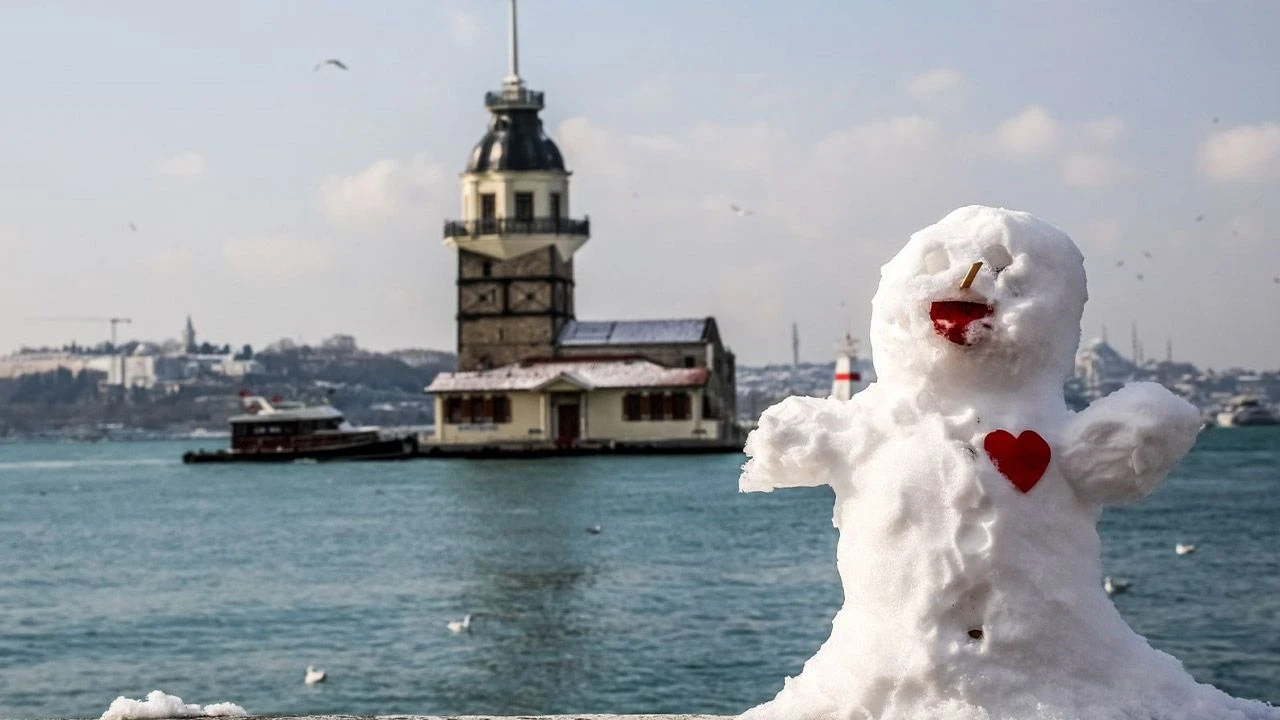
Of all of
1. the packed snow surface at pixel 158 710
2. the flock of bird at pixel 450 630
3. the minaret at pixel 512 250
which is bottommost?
the flock of bird at pixel 450 630

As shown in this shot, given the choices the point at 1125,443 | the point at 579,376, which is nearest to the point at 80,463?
the point at 579,376

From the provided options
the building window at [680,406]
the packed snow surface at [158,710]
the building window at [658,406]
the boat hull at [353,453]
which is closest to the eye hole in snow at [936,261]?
the packed snow surface at [158,710]

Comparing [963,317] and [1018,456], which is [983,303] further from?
[1018,456]

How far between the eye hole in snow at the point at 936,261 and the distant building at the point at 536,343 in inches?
1875

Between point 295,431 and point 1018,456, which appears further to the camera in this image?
point 295,431

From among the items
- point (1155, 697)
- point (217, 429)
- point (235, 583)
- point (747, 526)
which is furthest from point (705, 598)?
point (217, 429)

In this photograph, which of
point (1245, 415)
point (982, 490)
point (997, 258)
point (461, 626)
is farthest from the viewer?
point (1245, 415)

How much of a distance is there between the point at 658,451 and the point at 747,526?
24149mm

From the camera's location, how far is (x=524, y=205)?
54.2 metres

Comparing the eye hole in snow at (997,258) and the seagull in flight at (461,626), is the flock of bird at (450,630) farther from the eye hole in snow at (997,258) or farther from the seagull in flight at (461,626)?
the eye hole in snow at (997,258)

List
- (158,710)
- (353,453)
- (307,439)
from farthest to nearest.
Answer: (353,453) < (307,439) < (158,710)

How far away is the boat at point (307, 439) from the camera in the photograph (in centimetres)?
5662

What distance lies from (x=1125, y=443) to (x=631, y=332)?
5130 cm

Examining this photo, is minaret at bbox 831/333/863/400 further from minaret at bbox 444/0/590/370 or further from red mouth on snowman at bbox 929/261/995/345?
red mouth on snowman at bbox 929/261/995/345
